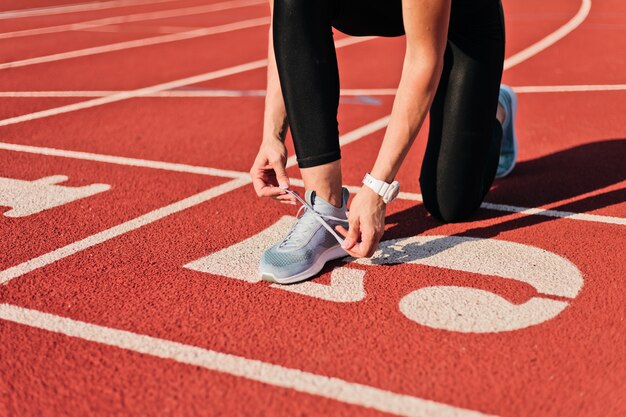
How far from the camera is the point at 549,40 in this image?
9.93 metres

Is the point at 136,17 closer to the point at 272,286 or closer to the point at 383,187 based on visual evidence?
the point at 272,286

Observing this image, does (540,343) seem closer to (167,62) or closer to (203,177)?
(203,177)

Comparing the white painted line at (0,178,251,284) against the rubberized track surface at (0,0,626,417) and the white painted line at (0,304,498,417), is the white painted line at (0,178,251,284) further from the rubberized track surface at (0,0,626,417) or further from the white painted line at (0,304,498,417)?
the white painted line at (0,304,498,417)

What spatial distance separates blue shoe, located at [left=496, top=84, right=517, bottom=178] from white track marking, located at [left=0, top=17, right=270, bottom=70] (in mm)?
5960

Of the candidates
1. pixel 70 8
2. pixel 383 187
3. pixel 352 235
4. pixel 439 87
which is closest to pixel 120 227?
pixel 352 235

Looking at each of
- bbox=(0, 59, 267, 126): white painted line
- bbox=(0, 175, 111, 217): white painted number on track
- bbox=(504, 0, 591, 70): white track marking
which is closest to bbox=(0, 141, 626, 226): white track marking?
bbox=(0, 175, 111, 217): white painted number on track

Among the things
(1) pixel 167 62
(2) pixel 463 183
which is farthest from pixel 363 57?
(2) pixel 463 183

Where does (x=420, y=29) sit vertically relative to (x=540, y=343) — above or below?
above

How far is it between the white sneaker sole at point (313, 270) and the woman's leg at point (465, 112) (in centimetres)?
69

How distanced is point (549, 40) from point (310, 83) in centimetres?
747

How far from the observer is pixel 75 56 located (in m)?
9.49

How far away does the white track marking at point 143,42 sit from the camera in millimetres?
9100

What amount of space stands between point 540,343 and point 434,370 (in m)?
0.40

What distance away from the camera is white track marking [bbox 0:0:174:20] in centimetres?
1424
